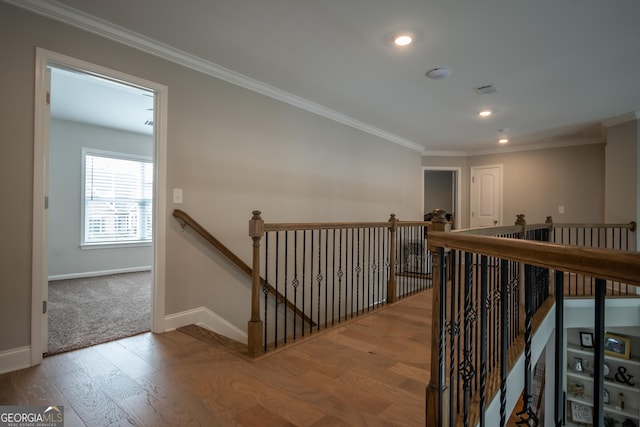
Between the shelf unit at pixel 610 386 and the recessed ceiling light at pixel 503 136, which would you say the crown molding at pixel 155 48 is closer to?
the recessed ceiling light at pixel 503 136

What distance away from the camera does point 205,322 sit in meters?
2.92

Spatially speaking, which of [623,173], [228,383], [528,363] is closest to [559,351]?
[528,363]

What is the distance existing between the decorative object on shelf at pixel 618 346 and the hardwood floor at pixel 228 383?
171 inches

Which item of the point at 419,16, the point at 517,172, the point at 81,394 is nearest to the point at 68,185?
the point at 81,394

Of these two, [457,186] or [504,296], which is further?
[457,186]

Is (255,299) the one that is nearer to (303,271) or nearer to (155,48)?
(303,271)

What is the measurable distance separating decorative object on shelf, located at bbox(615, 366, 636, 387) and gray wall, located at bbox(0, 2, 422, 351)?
4.45 m

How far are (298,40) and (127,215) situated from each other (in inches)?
190

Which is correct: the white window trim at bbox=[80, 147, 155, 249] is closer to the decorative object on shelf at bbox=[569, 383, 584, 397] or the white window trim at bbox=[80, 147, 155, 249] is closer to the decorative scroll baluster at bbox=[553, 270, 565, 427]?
the decorative scroll baluster at bbox=[553, 270, 565, 427]

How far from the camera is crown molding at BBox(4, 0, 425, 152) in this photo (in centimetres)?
212

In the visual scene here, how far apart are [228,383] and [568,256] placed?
1.85 m

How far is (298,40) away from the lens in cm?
255

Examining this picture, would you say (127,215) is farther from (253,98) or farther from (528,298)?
(528,298)

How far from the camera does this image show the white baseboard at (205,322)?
107 inches
